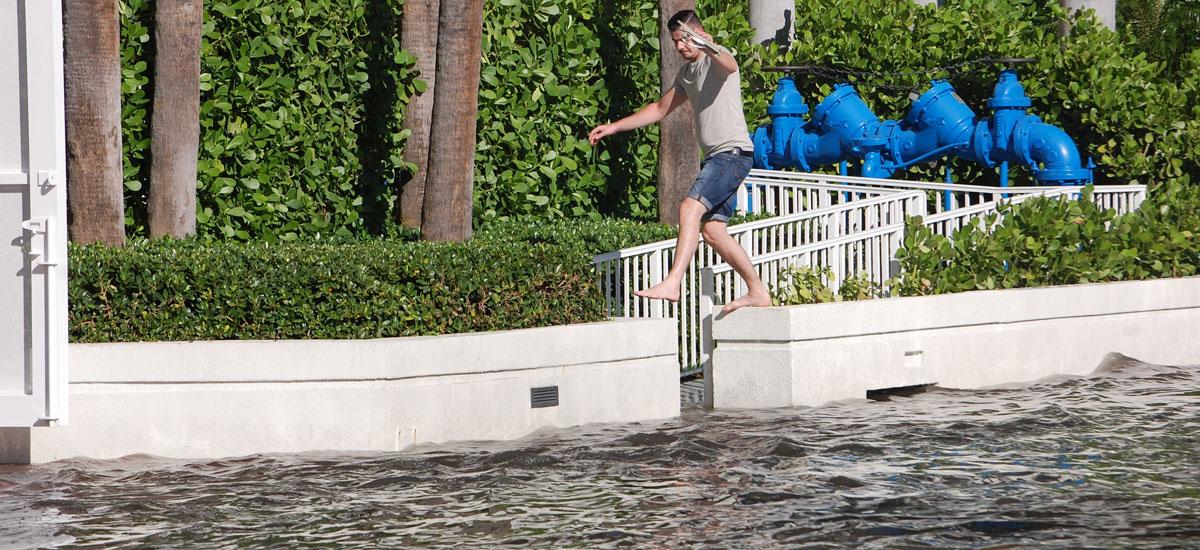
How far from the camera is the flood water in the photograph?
5.61 m

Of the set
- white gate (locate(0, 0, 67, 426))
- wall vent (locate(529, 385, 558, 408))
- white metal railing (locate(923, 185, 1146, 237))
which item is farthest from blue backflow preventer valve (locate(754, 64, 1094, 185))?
white gate (locate(0, 0, 67, 426))

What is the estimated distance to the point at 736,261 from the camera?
8.54m

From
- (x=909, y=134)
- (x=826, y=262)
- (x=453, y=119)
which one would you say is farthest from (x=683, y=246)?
(x=909, y=134)

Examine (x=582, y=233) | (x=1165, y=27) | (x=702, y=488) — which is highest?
(x=1165, y=27)

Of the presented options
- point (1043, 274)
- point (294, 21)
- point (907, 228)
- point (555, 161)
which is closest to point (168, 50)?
point (294, 21)

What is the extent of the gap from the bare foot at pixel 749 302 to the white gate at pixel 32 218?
361 cm

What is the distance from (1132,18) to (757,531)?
12.2 metres

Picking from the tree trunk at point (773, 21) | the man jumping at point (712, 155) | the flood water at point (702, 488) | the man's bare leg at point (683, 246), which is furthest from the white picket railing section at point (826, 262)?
the tree trunk at point (773, 21)

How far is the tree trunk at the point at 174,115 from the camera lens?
8.58 meters

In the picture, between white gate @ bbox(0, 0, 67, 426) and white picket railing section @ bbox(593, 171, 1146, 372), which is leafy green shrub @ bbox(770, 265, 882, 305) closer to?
white picket railing section @ bbox(593, 171, 1146, 372)

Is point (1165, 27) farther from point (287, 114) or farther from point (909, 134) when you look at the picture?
point (287, 114)

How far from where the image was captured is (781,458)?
708 cm

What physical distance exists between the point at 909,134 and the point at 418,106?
4.76m

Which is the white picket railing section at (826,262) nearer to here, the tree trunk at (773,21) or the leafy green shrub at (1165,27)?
the tree trunk at (773,21)
